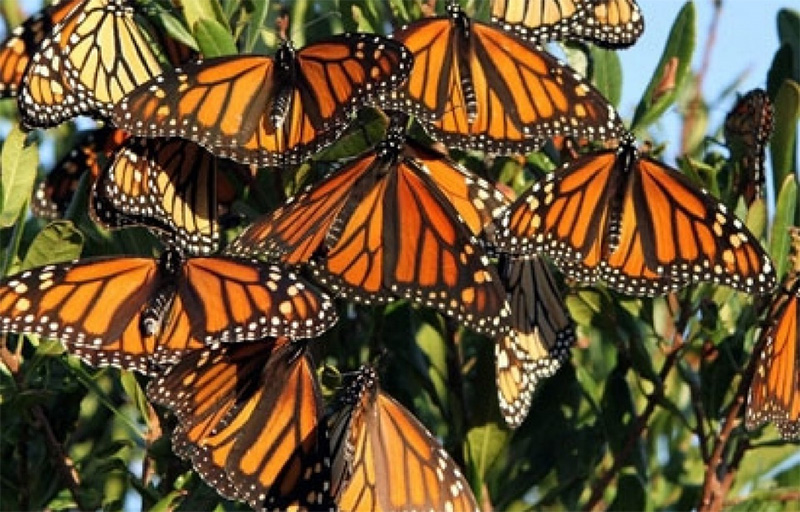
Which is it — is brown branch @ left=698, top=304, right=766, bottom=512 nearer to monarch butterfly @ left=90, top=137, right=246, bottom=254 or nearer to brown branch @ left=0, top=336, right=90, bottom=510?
monarch butterfly @ left=90, top=137, right=246, bottom=254

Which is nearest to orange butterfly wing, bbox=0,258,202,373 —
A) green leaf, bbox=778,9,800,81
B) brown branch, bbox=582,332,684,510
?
brown branch, bbox=582,332,684,510

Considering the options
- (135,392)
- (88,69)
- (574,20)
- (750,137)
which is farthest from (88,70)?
(750,137)

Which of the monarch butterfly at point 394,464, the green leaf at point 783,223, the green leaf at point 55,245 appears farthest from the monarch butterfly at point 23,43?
the green leaf at point 783,223

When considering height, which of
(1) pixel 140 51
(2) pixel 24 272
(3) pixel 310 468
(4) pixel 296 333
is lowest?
(3) pixel 310 468

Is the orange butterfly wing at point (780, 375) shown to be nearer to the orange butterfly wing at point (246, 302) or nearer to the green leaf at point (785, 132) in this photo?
the green leaf at point (785, 132)

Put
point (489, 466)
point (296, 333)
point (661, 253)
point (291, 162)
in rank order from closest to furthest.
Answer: point (296, 333), point (291, 162), point (661, 253), point (489, 466)

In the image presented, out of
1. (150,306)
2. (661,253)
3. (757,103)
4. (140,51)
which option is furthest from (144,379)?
(757,103)

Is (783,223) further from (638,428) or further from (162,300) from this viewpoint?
(162,300)

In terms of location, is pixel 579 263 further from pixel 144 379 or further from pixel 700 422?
pixel 144 379
